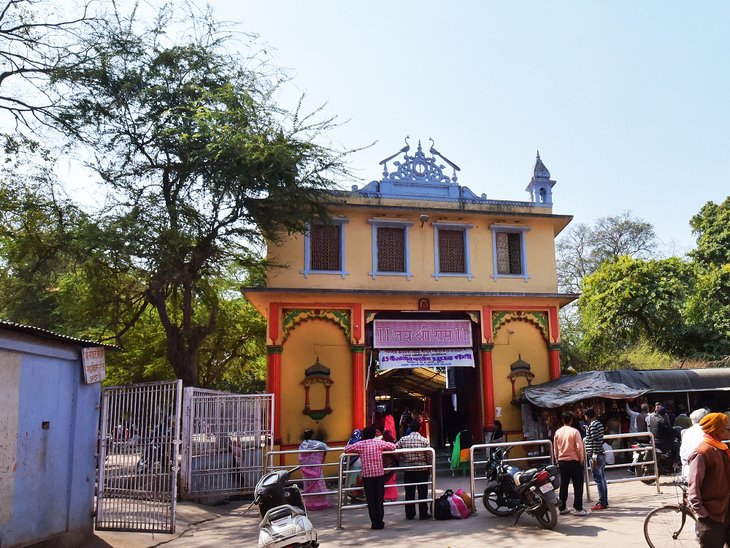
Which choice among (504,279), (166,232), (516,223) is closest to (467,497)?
(166,232)

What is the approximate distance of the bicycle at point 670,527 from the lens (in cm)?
667

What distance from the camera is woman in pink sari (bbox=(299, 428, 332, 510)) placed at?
1149cm

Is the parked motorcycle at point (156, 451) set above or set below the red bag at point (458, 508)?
above

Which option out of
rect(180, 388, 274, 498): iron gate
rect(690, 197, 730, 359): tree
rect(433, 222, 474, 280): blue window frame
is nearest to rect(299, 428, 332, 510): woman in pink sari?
rect(180, 388, 274, 498): iron gate

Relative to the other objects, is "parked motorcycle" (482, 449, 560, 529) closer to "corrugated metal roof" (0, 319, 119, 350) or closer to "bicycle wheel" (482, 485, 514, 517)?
"bicycle wheel" (482, 485, 514, 517)

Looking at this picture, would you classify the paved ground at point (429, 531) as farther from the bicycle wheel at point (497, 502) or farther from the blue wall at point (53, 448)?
the blue wall at point (53, 448)

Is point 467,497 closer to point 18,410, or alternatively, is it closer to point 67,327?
point 18,410

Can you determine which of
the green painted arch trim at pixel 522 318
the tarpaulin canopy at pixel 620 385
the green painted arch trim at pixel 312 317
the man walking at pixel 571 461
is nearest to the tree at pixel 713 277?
the tarpaulin canopy at pixel 620 385

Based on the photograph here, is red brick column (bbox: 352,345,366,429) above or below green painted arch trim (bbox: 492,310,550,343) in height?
below

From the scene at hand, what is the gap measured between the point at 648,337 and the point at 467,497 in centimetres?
2024

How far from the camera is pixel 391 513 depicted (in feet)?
35.4

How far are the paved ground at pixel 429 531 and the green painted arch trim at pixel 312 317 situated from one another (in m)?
6.26

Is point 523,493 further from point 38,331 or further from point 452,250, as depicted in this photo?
point 452,250

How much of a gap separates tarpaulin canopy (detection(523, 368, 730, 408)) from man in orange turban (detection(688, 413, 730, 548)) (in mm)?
10251
